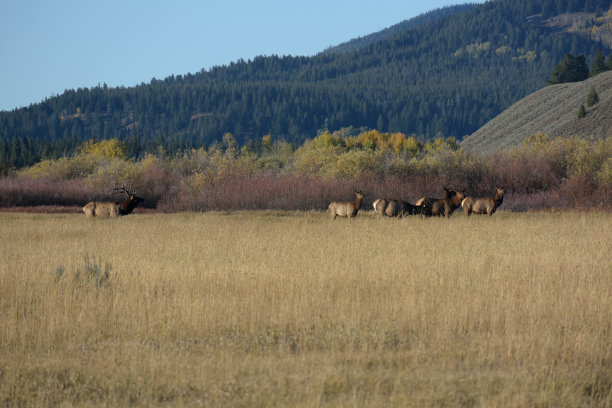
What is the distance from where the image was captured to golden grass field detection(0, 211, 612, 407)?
742 centimetres

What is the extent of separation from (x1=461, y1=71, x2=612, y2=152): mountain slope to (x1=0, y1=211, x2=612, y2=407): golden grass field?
6465 cm

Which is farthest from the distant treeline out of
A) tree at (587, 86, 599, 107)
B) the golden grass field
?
tree at (587, 86, 599, 107)

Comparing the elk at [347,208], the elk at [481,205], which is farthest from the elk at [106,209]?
the elk at [481,205]

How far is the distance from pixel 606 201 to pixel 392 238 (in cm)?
1909

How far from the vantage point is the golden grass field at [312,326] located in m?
7.42

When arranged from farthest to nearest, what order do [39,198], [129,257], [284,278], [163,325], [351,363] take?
[39,198], [129,257], [284,278], [163,325], [351,363]

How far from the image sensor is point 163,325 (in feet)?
32.6

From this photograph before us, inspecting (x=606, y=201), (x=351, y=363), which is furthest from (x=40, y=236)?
(x=606, y=201)

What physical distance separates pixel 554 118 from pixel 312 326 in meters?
91.4

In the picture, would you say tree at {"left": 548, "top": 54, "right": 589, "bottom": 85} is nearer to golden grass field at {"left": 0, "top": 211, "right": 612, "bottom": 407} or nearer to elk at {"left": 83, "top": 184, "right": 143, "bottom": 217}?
elk at {"left": 83, "top": 184, "right": 143, "bottom": 217}

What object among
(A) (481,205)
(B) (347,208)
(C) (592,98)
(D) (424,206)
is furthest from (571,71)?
(B) (347,208)

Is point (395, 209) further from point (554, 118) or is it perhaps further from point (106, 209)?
point (554, 118)

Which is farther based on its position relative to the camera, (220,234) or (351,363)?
(220,234)

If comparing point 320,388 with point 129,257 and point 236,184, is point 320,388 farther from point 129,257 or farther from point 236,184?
point 236,184
